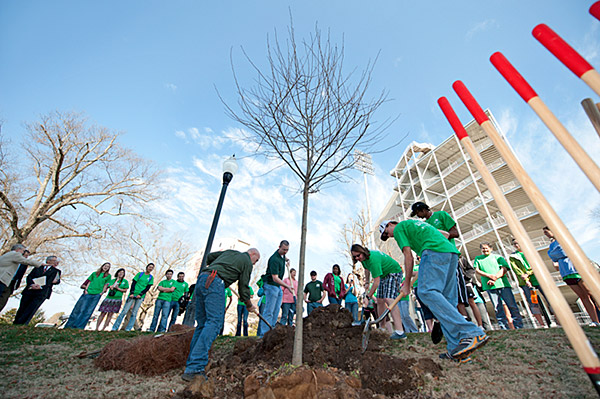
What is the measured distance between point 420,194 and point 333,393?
94.7ft

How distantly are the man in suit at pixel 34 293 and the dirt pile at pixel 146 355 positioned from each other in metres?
4.41

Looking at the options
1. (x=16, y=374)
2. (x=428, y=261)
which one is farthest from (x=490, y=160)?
(x=16, y=374)

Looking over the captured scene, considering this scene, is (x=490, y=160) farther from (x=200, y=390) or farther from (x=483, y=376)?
(x=200, y=390)

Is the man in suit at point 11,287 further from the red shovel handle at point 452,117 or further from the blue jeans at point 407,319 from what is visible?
the red shovel handle at point 452,117

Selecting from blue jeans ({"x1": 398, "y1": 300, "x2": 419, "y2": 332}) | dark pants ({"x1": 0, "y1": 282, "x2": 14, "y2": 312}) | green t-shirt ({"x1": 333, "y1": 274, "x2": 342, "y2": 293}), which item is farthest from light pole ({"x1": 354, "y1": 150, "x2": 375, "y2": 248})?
dark pants ({"x1": 0, "y1": 282, "x2": 14, "y2": 312})

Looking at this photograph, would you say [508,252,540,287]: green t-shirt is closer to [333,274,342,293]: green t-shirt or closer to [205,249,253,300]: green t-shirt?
[333,274,342,293]: green t-shirt

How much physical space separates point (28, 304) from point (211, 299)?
20.8 feet

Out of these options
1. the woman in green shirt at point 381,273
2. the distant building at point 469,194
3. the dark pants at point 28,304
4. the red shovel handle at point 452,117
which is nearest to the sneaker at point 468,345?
the red shovel handle at point 452,117

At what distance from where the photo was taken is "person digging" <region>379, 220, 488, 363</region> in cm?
246

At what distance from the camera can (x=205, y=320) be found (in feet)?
10.8

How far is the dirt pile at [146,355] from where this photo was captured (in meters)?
3.27

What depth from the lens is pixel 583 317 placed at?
1406 cm

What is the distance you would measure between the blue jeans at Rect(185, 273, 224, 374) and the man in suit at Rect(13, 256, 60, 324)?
5643mm

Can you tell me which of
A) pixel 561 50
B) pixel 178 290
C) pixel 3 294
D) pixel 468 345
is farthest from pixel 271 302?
pixel 561 50
